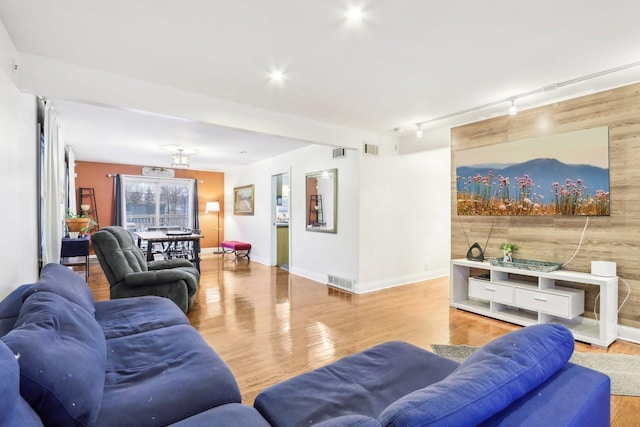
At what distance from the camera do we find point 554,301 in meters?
3.19

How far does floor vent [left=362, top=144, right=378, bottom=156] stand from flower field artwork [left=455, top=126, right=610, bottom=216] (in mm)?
1227

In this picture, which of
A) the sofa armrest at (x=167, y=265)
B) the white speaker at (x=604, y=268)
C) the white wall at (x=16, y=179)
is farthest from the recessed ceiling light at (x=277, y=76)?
the white speaker at (x=604, y=268)

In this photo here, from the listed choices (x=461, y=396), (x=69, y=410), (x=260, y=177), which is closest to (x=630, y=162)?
(x=461, y=396)

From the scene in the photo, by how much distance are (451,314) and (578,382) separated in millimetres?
3118

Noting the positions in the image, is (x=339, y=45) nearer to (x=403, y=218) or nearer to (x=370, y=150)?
(x=370, y=150)

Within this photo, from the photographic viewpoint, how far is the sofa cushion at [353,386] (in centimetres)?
123

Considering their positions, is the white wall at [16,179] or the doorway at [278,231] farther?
the doorway at [278,231]

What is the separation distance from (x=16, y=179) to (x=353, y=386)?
111 inches

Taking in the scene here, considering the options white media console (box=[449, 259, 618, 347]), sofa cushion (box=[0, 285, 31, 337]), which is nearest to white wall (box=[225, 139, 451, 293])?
white media console (box=[449, 259, 618, 347])

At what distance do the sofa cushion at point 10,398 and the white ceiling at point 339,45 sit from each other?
200 centimetres

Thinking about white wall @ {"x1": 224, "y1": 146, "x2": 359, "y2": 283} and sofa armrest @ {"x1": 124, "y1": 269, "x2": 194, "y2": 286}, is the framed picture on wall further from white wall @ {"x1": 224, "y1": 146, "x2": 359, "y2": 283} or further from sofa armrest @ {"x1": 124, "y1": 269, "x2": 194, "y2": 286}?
Result: sofa armrest @ {"x1": 124, "y1": 269, "x2": 194, "y2": 286}

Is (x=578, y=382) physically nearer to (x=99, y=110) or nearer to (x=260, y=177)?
(x=99, y=110)

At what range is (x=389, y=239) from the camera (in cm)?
528

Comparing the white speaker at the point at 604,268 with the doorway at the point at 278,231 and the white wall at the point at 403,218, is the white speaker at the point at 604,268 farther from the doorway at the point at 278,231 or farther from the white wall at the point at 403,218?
the doorway at the point at 278,231
